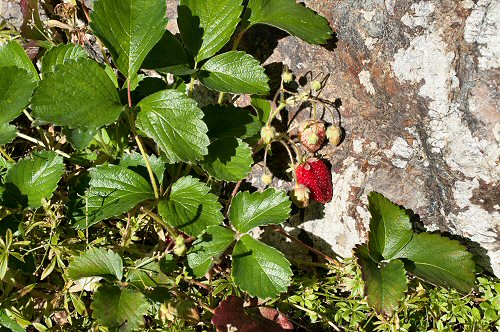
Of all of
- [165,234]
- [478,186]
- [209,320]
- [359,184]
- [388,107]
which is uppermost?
[388,107]

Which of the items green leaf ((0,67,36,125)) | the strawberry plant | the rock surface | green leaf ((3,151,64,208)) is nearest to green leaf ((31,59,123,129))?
the strawberry plant

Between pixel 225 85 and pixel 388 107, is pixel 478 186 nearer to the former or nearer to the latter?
pixel 388 107

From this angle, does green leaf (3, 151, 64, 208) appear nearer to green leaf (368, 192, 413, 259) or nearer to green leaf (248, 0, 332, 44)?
A: green leaf (248, 0, 332, 44)

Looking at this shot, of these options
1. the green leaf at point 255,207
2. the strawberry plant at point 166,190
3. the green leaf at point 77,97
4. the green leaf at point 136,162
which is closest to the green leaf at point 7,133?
the strawberry plant at point 166,190

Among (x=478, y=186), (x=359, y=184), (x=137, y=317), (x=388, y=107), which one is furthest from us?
(x=359, y=184)

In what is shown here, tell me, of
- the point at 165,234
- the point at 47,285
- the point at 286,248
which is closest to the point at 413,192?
the point at 286,248

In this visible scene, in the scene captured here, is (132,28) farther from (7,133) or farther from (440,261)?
(440,261)
